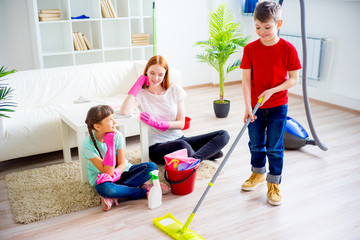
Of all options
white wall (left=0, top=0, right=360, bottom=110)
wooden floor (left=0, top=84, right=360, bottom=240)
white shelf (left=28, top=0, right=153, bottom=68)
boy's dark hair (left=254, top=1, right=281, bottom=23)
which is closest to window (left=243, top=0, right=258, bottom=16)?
white wall (left=0, top=0, right=360, bottom=110)

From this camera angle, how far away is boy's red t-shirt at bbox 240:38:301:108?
Result: 2416 mm

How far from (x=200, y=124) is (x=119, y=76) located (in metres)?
0.94

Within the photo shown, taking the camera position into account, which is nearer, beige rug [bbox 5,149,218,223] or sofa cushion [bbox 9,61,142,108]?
beige rug [bbox 5,149,218,223]

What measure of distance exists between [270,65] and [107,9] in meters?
3.00

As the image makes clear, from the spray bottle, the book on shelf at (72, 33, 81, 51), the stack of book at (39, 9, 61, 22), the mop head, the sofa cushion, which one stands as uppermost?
the stack of book at (39, 9, 61, 22)

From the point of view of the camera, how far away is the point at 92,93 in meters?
3.94

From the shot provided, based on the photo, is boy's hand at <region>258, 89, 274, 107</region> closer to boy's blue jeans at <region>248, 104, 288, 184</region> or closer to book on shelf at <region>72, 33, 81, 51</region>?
boy's blue jeans at <region>248, 104, 288, 184</region>

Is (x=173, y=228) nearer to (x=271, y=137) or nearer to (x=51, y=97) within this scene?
(x=271, y=137)

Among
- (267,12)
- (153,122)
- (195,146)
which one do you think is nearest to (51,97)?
(153,122)

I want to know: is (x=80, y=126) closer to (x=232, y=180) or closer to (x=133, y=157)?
(x=133, y=157)

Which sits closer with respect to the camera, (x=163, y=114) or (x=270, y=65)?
(x=270, y=65)

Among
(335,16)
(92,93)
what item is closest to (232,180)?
(92,93)

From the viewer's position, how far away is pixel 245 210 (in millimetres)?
2568

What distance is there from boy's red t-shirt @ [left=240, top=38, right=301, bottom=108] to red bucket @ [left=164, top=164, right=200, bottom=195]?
2.01 ft
